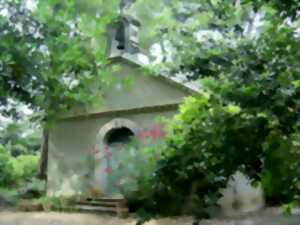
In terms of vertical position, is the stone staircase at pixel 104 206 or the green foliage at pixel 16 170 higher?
the green foliage at pixel 16 170

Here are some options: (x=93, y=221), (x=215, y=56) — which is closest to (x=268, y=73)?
(x=215, y=56)

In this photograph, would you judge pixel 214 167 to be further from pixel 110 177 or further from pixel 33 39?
pixel 110 177

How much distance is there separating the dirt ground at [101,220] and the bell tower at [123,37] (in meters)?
5.44

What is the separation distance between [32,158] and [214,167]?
19.0 meters

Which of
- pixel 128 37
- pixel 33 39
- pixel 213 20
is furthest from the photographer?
pixel 128 37

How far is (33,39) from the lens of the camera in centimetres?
586

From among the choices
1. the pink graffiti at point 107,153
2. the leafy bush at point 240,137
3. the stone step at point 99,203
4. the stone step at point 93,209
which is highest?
the pink graffiti at point 107,153

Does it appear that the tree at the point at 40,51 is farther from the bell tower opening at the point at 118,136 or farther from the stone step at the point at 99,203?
the bell tower opening at the point at 118,136

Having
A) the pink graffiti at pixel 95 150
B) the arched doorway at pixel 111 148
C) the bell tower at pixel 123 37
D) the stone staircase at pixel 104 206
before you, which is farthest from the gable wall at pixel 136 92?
the stone staircase at pixel 104 206

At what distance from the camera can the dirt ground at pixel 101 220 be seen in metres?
9.84

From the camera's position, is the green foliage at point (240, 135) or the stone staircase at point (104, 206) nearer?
the green foliage at point (240, 135)

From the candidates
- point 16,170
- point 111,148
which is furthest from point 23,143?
point 111,148

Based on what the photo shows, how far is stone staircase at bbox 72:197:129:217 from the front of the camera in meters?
11.4

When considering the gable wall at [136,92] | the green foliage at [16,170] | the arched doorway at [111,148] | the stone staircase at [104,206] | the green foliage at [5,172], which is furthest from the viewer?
the green foliage at [16,170]
